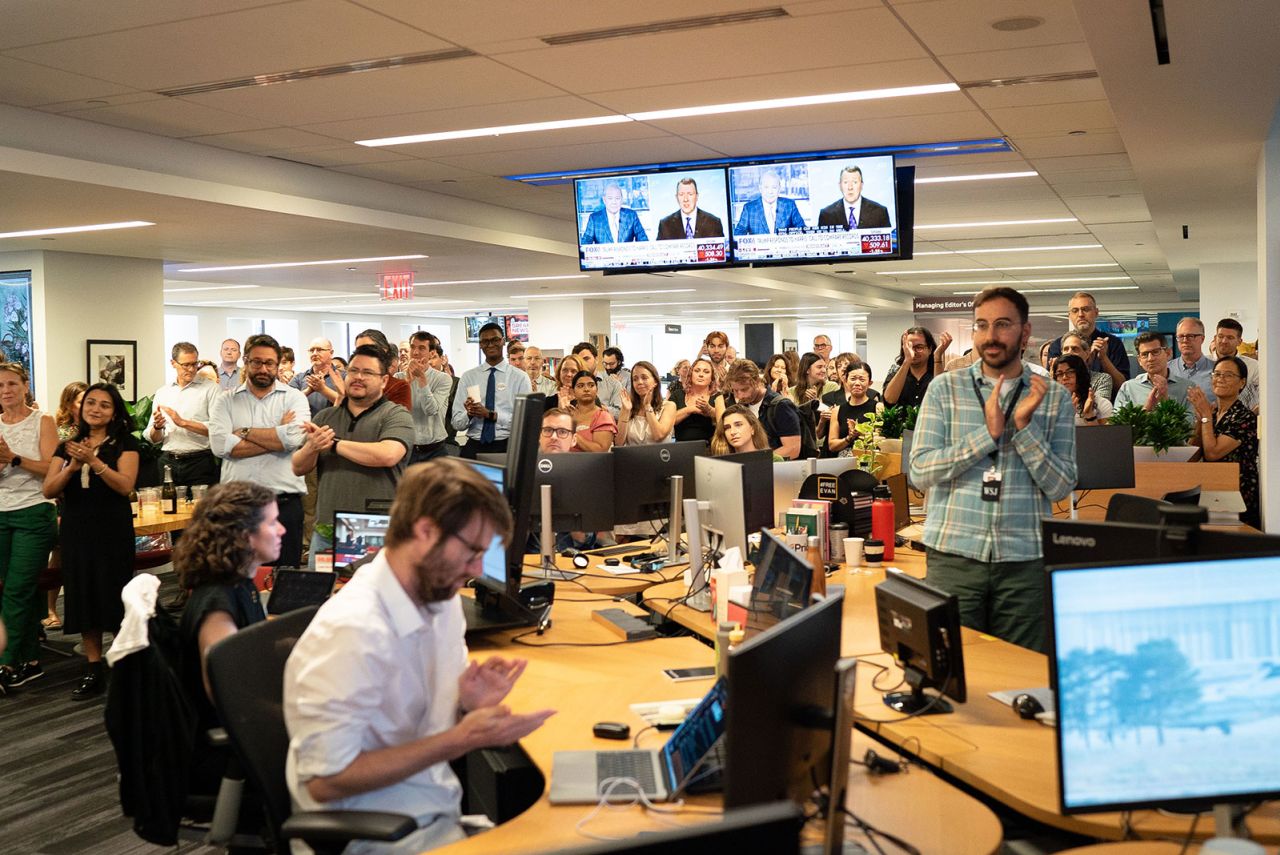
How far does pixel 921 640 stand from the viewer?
2.68 meters

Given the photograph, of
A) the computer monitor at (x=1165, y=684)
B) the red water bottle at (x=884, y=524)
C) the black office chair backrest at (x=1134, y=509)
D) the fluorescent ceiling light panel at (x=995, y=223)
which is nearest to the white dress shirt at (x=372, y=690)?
the computer monitor at (x=1165, y=684)

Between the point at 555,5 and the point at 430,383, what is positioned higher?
the point at 555,5

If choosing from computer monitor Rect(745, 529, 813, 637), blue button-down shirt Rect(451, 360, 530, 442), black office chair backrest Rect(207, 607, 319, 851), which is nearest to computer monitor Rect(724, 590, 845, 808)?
computer monitor Rect(745, 529, 813, 637)

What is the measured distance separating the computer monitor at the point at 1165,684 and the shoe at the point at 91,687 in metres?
5.38

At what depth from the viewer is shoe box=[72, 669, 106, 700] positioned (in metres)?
5.72

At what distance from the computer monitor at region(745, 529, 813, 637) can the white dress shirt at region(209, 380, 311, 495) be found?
3.61 metres

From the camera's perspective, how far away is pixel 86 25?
4453 mm

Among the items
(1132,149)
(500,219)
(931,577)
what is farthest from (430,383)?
(931,577)

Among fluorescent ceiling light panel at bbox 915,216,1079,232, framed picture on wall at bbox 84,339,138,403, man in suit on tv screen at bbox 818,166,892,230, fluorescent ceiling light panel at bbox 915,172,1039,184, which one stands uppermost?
fluorescent ceiling light panel at bbox 915,216,1079,232

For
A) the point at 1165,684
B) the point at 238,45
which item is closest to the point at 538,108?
the point at 238,45

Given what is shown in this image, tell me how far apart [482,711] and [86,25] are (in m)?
3.65

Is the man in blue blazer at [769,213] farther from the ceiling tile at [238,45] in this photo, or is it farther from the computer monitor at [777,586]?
the computer monitor at [777,586]

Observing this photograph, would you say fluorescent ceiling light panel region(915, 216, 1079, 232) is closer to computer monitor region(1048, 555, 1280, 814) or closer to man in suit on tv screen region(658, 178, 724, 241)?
man in suit on tv screen region(658, 178, 724, 241)

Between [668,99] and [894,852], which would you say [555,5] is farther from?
[894,852]
